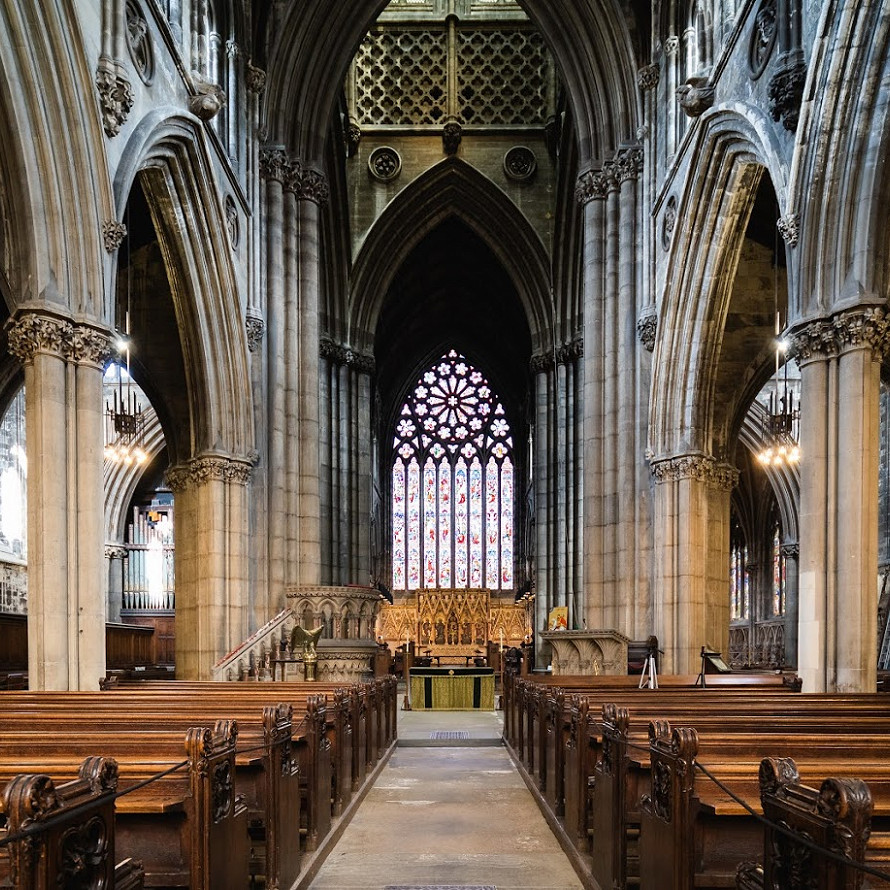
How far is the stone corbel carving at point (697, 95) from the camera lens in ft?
47.6

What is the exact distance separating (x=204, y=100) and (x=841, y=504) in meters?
10.3

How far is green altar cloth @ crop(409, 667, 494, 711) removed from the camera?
20.2 m

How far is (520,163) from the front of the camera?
29.2 meters

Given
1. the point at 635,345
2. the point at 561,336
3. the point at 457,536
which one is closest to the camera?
the point at 635,345

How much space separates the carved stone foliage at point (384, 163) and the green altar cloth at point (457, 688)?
15.2 meters

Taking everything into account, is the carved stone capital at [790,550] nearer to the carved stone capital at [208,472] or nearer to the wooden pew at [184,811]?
the carved stone capital at [208,472]

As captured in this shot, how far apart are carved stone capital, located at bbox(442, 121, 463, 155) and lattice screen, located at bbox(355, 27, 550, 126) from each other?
21.8 inches

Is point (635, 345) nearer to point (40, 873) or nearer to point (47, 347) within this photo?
point (47, 347)

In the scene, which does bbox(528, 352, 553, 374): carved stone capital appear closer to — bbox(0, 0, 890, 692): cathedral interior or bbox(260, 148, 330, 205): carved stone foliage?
bbox(0, 0, 890, 692): cathedral interior

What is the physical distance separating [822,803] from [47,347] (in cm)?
910

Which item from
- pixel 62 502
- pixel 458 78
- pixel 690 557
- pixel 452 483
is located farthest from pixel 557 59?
pixel 452 483

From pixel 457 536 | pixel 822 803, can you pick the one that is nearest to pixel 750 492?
pixel 457 536

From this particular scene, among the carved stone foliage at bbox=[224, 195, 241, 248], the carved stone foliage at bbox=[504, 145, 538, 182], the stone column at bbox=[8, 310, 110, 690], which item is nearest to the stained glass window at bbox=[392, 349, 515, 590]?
the carved stone foliage at bbox=[504, 145, 538, 182]

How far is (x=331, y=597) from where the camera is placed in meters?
18.0
